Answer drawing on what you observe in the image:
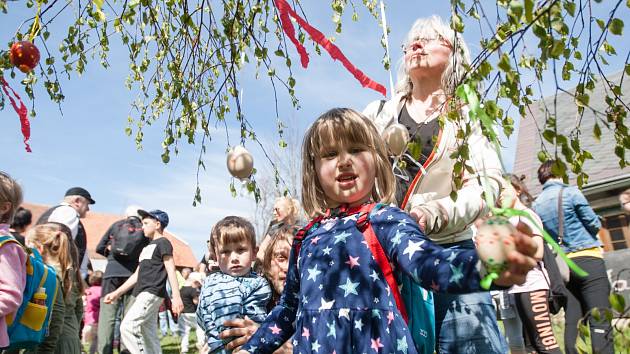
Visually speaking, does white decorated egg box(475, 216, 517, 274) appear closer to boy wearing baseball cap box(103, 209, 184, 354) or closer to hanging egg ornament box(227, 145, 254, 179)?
hanging egg ornament box(227, 145, 254, 179)

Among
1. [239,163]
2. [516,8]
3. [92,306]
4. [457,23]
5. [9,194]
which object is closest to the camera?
[516,8]

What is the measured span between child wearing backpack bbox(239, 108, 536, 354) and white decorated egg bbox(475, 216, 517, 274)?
0.29ft

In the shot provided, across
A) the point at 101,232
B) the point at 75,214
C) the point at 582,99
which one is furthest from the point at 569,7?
the point at 101,232

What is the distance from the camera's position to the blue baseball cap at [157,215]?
5.18m

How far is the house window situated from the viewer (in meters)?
11.6

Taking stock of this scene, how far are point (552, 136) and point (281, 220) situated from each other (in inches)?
109

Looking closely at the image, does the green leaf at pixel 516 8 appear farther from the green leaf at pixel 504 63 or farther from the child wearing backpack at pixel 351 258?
the child wearing backpack at pixel 351 258

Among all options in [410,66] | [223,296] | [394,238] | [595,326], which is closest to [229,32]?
[410,66]

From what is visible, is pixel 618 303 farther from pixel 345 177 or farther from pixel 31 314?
pixel 31 314

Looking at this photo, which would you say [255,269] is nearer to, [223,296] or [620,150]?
[223,296]

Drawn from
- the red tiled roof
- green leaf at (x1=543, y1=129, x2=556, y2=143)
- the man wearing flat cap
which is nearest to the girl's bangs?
green leaf at (x1=543, y1=129, x2=556, y2=143)

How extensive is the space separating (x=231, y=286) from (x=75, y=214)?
8.39 ft

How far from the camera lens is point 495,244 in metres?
→ 0.91

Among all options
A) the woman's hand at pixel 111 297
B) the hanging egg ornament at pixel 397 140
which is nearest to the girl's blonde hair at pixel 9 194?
the hanging egg ornament at pixel 397 140
